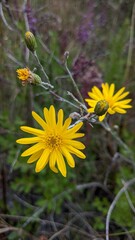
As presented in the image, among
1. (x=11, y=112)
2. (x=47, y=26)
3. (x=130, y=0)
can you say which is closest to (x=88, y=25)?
(x=47, y=26)

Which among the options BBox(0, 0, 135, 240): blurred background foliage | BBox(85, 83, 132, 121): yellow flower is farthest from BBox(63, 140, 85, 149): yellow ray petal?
BBox(0, 0, 135, 240): blurred background foliage

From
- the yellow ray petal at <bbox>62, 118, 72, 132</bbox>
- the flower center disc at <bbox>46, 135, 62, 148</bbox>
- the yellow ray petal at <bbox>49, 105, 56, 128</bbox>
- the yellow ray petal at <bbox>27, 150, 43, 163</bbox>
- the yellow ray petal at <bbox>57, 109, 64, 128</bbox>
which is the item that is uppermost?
the yellow ray petal at <bbox>49, 105, 56, 128</bbox>

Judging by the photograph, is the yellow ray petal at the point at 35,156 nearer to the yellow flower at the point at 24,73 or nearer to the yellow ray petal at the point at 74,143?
the yellow ray petal at the point at 74,143

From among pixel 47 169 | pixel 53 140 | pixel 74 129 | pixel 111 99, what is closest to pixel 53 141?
pixel 53 140

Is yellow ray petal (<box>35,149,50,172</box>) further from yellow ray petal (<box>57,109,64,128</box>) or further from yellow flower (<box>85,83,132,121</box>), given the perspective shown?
yellow flower (<box>85,83,132,121</box>)

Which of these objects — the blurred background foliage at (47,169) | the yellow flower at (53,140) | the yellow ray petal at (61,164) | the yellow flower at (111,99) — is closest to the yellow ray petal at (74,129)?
the yellow flower at (53,140)

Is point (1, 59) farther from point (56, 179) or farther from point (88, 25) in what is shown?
point (56, 179)
